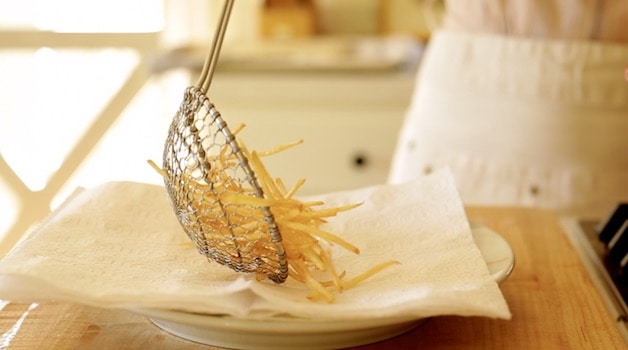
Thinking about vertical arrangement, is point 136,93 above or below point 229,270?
below

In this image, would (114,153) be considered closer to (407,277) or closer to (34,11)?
(34,11)

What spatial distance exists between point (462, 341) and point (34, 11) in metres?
1.80

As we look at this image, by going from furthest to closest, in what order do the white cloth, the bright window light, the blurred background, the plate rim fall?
the bright window light, the blurred background, the white cloth, the plate rim

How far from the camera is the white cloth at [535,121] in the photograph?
1.05m

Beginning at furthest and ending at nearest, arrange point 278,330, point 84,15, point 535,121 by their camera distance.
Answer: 1. point 84,15
2. point 535,121
3. point 278,330

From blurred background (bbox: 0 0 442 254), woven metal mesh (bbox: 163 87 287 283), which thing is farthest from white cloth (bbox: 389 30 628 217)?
woven metal mesh (bbox: 163 87 287 283)

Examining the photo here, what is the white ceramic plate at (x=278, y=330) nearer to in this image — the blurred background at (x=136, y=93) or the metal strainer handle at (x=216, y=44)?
the metal strainer handle at (x=216, y=44)

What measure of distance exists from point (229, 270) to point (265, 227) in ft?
0.20

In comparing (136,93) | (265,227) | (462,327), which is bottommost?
(136,93)

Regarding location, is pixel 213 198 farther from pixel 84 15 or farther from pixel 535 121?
pixel 84 15

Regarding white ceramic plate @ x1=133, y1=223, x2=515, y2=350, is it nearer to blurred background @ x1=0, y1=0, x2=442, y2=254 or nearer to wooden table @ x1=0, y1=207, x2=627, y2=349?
wooden table @ x1=0, y1=207, x2=627, y2=349

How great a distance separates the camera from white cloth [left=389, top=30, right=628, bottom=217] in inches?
41.5

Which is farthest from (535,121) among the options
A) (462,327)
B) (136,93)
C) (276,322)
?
(136,93)

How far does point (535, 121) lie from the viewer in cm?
108
